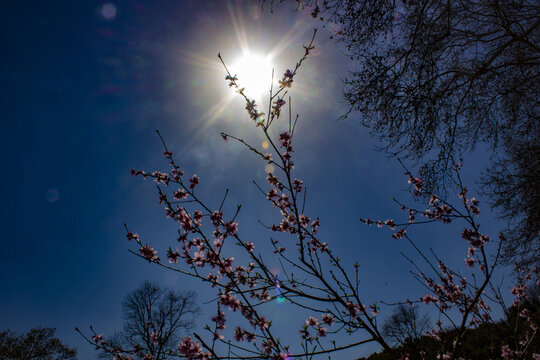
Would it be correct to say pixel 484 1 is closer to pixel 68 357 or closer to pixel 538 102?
pixel 538 102

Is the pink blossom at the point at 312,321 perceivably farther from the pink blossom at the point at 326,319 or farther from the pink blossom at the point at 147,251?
the pink blossom at the point at 147,251

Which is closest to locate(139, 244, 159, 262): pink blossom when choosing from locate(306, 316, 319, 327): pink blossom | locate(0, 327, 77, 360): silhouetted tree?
locate(306, 316, 319, 327): pink blossom

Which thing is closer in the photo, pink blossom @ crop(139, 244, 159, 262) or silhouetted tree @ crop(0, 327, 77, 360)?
pink blossom @ crop(139, 244, 159, 262)

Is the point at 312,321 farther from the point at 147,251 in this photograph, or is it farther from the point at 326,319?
the point at 147,251

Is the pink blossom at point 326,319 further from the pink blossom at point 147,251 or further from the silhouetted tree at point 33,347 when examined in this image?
the silhouetted tree at point 33,347

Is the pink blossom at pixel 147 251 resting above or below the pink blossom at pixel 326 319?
above

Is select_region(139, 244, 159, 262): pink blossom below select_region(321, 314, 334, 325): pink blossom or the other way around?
the other way around

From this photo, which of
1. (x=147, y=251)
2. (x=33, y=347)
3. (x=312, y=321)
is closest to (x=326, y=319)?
(x=312, y=321)

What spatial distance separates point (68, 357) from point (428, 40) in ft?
91.5

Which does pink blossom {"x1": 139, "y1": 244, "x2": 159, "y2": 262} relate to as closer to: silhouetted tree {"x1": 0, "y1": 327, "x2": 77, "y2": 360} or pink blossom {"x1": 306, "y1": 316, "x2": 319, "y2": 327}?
pink blossom {"x1": 306, "y1": 316, "x2": 319, "y2": 327}

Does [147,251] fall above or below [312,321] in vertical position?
above

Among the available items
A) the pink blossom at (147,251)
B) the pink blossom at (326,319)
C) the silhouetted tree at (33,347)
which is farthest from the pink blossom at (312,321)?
the silhouetted tree at (33,347)

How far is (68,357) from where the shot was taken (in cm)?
1706

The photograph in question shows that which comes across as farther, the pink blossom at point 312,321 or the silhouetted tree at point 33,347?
the silhouetted tree at point 33,347
